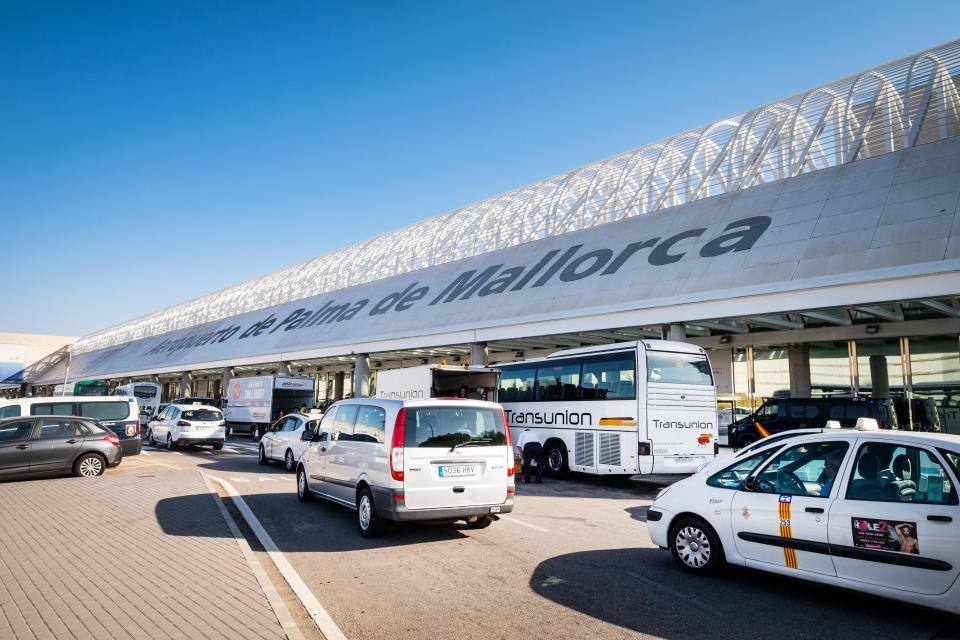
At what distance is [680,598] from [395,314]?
1078 inches

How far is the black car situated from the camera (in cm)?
1823

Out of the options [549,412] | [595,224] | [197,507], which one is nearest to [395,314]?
[595,224]

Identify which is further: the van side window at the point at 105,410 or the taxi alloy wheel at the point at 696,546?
the van side window at the point at 105,410

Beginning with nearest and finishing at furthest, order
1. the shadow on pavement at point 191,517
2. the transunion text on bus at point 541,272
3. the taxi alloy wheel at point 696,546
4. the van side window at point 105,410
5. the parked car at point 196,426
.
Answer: the taxi alloy wheel at point 696,546, the shadow on pavement at point 191,517, the van side window at point 105,410, the transunion text on bus at point 541,272, the parked car at point 196,426

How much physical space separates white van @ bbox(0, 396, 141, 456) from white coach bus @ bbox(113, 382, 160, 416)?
76.6 ft

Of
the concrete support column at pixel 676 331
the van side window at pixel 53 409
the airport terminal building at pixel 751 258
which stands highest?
the airport terminal building at pixel 751 258

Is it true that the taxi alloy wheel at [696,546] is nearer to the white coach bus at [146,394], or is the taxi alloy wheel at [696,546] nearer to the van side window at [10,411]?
the van side window at [10,411]

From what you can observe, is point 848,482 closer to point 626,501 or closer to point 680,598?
point 680,598

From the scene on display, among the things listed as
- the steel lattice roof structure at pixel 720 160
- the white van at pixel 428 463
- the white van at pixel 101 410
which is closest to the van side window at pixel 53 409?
the white van at pixel 101 410

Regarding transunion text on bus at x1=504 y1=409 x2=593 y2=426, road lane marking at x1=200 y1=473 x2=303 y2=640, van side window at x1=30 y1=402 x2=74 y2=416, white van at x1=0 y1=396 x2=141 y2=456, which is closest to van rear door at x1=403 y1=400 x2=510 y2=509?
road lane marking at x1=200 y1=473 x2=303 y2=640

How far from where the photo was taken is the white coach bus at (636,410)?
13375 mm

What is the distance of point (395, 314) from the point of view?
3203cm

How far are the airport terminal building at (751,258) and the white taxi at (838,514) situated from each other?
10885 millimetres

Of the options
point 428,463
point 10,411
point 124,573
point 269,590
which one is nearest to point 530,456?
point 428,463
